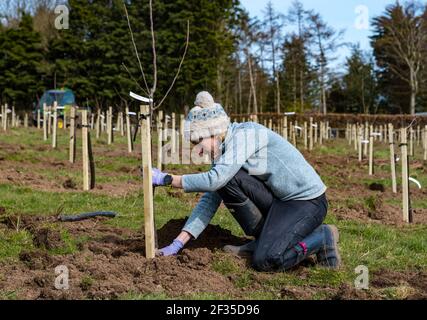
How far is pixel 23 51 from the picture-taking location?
40.8m

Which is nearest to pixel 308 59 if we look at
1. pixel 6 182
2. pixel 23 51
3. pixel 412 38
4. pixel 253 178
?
pixel 412 38

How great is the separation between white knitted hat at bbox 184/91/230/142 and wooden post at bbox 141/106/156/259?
347mm

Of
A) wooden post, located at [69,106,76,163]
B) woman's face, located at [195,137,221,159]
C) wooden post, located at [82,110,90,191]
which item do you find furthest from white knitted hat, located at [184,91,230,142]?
wooden post, located at [69,106,76,163]

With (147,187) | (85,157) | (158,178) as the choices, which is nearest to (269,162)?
(158,178)

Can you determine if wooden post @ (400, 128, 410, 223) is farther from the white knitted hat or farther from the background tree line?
the background tree line

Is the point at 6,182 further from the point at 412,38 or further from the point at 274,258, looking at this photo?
the point at 412,38

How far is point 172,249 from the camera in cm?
492

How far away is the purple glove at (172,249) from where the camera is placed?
4863 mm

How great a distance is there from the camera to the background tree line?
37188 millimetres

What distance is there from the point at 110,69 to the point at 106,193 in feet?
99.4

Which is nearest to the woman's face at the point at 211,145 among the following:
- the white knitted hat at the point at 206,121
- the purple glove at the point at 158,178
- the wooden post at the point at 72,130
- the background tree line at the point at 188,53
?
the white knitted hat at the point at 206,121

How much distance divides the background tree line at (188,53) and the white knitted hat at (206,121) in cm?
2915

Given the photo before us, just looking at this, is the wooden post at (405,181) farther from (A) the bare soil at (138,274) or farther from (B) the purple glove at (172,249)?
(B) the purple glove at (172,249)
